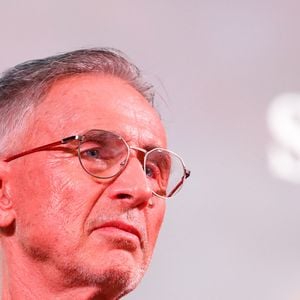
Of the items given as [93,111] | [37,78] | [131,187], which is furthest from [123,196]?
[37,78]

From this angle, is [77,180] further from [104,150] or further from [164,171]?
[164,171]

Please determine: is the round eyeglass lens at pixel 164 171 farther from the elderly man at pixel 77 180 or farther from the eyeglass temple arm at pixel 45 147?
the eyeglass temple arm at pixel 45 147

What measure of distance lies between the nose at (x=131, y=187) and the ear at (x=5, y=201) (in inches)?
7.4

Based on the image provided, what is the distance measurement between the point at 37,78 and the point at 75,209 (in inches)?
11.2

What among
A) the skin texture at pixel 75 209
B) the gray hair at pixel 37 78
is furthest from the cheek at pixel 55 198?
the gray hair at pixel 37 78

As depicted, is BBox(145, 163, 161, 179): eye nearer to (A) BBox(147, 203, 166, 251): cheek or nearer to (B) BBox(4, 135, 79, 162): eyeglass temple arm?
(A) BBox(147, 203, 166, 251): cheek

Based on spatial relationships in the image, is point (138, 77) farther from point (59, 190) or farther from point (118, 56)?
point (59, 190)

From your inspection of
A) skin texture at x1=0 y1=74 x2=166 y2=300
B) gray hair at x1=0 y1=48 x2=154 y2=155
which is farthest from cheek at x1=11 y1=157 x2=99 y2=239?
gray hair at x1=0 y1=48 x2=154 y2=155

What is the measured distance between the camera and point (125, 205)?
3.28 ft

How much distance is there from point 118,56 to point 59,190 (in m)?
0.38

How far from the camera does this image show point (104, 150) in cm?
106

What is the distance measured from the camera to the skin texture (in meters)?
0.99

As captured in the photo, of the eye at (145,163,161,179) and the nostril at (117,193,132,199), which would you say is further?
the eye at (145,163,161,179)

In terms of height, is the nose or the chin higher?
the nose
